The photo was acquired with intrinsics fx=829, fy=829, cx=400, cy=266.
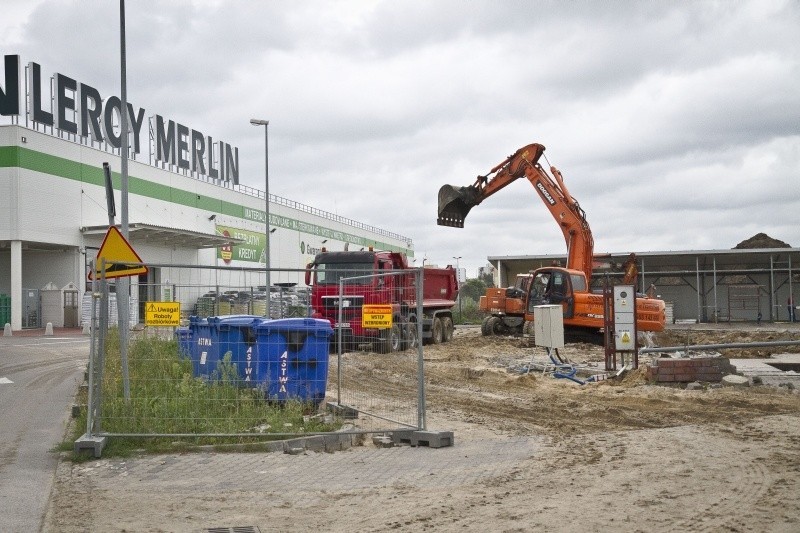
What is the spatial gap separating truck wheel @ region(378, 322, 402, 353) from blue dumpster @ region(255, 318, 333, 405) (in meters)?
0.74

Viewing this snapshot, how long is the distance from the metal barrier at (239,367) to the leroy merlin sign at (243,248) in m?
42.5

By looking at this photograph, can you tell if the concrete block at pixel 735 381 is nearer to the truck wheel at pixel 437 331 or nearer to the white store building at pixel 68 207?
the truck wheel at pixel 437 331

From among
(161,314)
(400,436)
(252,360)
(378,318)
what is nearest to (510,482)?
(400,436)

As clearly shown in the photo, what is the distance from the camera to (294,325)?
10742 mm

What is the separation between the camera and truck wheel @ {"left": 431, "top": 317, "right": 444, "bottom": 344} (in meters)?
28.6

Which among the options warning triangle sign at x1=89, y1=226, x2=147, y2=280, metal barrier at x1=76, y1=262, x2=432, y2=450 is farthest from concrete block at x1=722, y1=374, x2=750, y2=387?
warning triangle sign at x1=89, y1=226, x2=147, y2=280

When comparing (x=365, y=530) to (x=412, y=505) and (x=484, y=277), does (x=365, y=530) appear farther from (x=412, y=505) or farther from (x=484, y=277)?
(x=484, y=277)

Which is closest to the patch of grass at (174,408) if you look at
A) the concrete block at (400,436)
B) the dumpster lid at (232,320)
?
the concrete block at (400,436)

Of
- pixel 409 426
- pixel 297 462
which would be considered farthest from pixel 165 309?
pixel 409 426

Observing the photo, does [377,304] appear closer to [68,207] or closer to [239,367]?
[239,367]

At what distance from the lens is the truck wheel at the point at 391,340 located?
10477 mm

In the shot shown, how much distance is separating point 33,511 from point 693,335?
28.7 metres

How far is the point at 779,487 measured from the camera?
22.3ft

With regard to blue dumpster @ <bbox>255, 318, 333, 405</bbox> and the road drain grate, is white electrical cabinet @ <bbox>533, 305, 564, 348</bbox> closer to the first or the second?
blue dumpster @ <bbox>255, 318, 333, 405</bbox>
